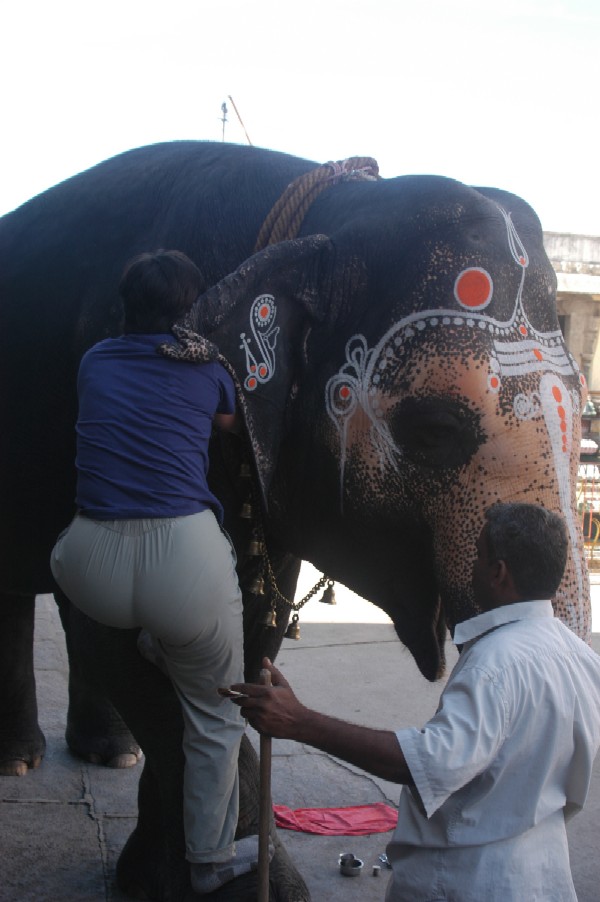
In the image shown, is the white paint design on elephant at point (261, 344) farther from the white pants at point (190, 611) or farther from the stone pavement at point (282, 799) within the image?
the stone pavement at point (282, 799)

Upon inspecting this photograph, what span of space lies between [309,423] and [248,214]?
588 mm

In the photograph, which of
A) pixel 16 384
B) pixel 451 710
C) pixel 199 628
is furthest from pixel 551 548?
pixel 16 384

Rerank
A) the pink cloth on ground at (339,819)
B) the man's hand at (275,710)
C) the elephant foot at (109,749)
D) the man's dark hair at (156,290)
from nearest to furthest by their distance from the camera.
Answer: the man's hand at (275,710) → the man's dark hair at (156,290) → the pink cloth on ground at (339,819) → the elephant foot at (109,749)

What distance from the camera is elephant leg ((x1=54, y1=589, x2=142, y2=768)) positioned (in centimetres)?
431

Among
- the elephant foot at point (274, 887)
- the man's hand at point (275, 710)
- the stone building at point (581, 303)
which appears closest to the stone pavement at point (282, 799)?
the elephant foot at point (274, 887)

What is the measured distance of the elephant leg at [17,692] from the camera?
164 inches

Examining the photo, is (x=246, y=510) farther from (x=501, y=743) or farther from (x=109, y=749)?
(x=109, y=749)

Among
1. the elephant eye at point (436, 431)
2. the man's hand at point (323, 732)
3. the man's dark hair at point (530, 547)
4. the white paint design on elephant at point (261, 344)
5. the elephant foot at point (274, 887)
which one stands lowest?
the elephant foot at point (274, 887)

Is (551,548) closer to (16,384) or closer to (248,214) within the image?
(248,214)

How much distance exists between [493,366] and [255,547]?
728 mm

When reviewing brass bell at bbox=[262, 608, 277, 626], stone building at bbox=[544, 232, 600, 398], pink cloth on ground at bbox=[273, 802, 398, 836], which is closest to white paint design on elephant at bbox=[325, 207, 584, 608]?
brass bell at bbox=[262, 608, 277, 626]

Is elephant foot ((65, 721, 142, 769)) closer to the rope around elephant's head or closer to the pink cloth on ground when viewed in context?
the pink cloth on ground

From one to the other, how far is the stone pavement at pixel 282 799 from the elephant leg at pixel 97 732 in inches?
2.1

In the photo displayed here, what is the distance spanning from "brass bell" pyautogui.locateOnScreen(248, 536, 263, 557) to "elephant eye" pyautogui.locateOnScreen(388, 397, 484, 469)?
46 centimetres
